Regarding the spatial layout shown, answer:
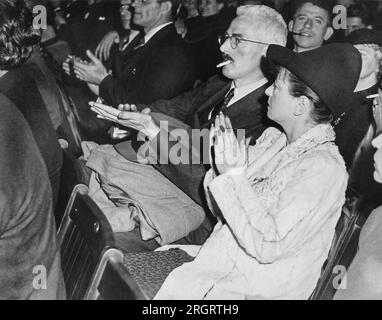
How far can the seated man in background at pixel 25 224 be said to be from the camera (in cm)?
192

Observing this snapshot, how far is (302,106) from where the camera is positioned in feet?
5.89

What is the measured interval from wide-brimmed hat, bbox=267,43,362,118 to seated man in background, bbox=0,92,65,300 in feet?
2.65

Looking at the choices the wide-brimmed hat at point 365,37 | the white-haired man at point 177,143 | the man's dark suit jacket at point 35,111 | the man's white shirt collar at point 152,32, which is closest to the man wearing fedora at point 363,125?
the wide-brimmed hat at point 365,37

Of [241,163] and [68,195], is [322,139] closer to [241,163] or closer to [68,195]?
[241,163]

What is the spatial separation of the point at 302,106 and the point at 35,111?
0.90 m

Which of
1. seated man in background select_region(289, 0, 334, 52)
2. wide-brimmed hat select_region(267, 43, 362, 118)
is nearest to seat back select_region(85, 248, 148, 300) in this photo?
wide-brimmed hat select_region(267, 43, 362, 118)

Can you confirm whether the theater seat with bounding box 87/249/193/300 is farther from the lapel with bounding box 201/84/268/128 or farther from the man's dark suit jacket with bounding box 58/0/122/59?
the man's dark suit jacket with bounding box 58/0/122/59

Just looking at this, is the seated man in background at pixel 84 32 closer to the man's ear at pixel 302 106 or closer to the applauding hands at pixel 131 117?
the applauding hands at pixel 131 117

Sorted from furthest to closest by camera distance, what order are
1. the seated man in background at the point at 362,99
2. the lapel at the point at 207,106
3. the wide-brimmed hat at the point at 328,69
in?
1. the lapel at the point at 207,106
2. the seated man in background at the point at 362,99
3. the wide-brimmed hat at the point at 328,69

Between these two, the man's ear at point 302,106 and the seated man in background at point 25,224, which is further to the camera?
the seated man in background at point 25,224

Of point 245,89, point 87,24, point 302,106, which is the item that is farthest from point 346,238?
point 87,24

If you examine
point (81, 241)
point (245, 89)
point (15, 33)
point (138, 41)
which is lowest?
point (81, 241)

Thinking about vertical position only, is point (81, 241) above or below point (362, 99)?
below

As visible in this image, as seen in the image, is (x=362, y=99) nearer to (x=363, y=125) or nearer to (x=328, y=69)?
(x=363, y=125)
